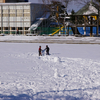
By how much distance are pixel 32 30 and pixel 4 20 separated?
9890 mm

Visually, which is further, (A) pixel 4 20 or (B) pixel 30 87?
(A) pixel 4 20

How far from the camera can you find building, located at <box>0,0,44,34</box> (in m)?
61.9

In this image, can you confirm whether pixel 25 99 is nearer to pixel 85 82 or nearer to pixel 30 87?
pixel 30 87

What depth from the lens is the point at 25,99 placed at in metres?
7.40

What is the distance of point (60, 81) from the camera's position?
33.1 feet

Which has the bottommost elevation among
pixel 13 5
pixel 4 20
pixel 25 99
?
pixel 25 99

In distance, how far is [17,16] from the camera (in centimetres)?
6250

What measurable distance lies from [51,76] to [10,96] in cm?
379

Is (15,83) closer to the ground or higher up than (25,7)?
closer to the ground

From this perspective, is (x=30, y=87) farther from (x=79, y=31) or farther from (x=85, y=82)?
(x=79, y=31)

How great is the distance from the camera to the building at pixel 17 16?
203 ft

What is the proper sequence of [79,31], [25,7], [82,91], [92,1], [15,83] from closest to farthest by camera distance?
[82,91], [15,83], [92,1], [79,31], [25,7]

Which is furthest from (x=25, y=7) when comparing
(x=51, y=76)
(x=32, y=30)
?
(x=51, y=76)

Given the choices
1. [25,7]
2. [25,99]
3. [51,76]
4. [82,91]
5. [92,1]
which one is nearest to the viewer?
[25,99]
